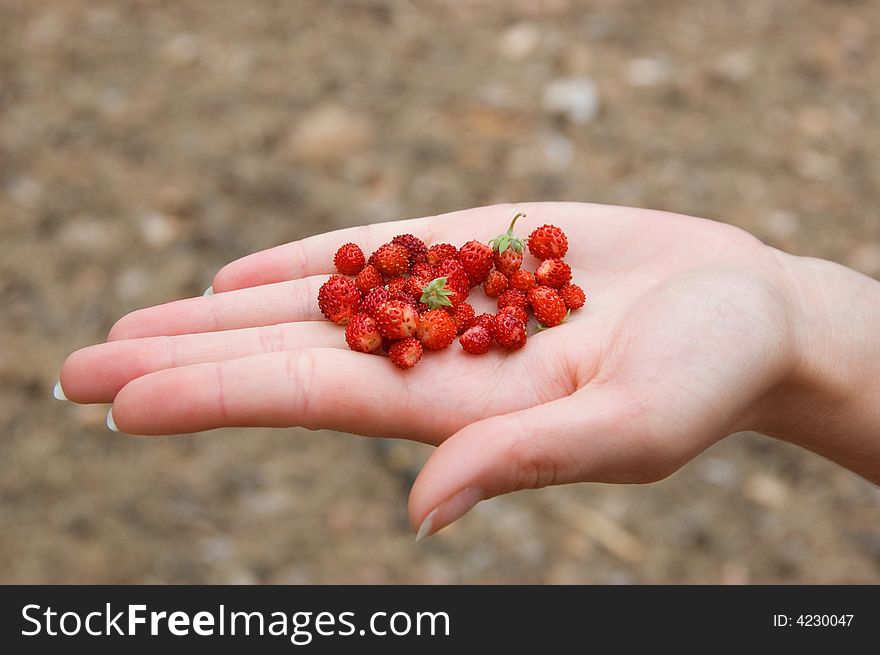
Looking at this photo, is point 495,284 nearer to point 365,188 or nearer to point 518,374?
point 518,374

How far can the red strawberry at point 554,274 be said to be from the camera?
6.88 ft

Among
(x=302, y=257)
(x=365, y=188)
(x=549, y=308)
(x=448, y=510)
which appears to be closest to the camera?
(x=448, y=510)

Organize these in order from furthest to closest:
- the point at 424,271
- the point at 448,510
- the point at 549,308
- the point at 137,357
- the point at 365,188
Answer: the point at 365,188, the point at 424,271, the point at 549,308, the point at 137,357, the point at 448,510

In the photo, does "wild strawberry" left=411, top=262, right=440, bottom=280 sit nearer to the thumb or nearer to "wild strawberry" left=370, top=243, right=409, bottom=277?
"wild strawberry" left=370, top=243, right=409, bottom=277

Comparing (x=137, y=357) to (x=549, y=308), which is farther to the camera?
(x=549, y=308)

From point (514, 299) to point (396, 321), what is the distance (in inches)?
13.3

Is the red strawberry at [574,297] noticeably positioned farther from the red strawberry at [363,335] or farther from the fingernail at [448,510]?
the fingernail at [448,510]

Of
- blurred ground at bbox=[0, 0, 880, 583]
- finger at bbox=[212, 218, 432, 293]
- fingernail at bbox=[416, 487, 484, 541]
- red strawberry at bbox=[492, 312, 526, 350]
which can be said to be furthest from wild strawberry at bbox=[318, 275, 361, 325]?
blurred ground at bbox=[0, 0, 880, 583]

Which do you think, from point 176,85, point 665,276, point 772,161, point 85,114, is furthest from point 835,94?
point 85,114

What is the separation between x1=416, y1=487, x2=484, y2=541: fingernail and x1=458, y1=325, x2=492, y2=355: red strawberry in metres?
0.45

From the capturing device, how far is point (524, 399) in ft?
5.93

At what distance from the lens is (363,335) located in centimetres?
189

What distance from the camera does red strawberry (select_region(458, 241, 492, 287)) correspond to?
214cm

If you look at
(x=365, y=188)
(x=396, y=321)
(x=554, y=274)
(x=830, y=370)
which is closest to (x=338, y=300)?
(x=396, y=321)
